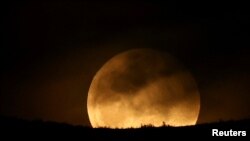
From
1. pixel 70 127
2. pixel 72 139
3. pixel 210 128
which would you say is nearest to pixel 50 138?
pixel 72 139

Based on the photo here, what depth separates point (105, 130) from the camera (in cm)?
2086

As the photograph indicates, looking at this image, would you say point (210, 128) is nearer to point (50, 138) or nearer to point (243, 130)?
point (243, 130)

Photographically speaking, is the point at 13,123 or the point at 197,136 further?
the point at 13,123

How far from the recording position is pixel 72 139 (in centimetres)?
1875

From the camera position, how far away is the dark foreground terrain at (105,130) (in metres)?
19.5

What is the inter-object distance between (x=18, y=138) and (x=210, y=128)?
874 centimetres

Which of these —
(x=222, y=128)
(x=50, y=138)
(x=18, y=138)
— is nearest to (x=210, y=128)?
(x=222, y=128)

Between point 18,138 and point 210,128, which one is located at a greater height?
point 210,128

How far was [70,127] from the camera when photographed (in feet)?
69.0

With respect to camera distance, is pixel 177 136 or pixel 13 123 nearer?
pixel 177 136

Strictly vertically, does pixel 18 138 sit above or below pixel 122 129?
below

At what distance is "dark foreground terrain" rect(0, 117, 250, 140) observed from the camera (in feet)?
63.9

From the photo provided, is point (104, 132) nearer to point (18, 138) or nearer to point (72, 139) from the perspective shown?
point (72, 139)

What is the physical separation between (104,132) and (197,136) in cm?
420
